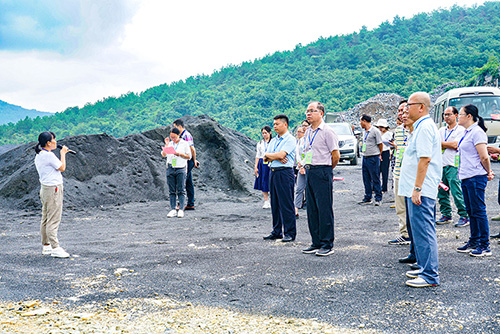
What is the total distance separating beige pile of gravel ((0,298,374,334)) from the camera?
3443 mm

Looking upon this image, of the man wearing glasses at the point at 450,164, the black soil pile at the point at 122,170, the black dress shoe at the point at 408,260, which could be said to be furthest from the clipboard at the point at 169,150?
the black dress shoe at the point at 408,260

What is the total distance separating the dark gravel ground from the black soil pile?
3.88 meters

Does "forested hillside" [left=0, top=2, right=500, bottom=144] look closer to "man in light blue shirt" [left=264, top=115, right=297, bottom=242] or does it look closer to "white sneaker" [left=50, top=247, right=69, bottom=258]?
"man in light blue shirt" [left=264, top=115, right=297, bottom=242]

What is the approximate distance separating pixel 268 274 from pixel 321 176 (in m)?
1.52

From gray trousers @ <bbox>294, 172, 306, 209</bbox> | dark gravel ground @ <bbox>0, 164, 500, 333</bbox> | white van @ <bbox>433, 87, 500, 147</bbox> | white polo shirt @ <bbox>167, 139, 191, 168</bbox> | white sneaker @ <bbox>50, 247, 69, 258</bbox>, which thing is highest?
white van @ <bbox>433, 87, 500, 147</bbox>

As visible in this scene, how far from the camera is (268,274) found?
4.87 meters

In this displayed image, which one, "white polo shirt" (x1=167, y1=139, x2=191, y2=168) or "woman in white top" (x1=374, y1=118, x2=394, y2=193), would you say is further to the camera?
"woman in white top" (x1=374, y1=118, x2=394, y2=193)

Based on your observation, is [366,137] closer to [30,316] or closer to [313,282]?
[313,282]

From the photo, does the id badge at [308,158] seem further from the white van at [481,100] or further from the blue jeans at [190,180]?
the white van at [481,100]

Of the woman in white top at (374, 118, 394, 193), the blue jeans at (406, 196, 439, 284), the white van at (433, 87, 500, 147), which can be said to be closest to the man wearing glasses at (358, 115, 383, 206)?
the woman in white top at (374, 118, 394, 193)

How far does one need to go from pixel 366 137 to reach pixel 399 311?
6457 millimetres

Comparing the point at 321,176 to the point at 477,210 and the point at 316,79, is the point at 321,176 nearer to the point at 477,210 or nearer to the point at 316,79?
the point at 477,210

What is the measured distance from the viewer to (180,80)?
9644cm

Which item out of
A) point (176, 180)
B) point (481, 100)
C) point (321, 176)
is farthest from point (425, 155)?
point (481, 100)
